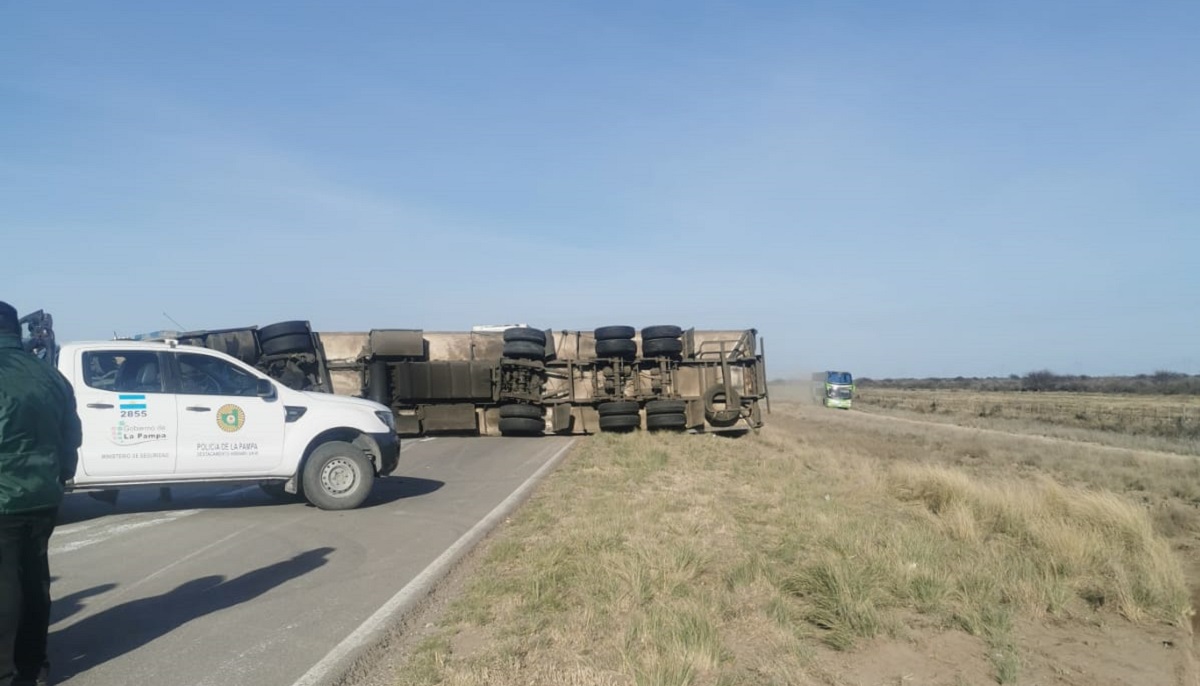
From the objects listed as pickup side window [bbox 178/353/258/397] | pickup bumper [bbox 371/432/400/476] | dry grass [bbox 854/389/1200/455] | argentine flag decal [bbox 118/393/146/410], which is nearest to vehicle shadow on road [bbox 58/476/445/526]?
pickup bumper [bbox 371/432/400/476]

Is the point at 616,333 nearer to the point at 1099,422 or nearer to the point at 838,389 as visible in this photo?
the point at 1099,422

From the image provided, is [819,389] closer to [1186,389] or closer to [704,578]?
[1186,389]

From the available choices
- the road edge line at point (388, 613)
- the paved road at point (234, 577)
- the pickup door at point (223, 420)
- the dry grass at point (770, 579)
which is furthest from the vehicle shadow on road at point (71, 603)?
the dry grass at point (770, 579)

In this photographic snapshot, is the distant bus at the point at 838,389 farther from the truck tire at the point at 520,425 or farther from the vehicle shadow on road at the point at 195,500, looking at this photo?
the vehicle shadow on road at the point at 195,500

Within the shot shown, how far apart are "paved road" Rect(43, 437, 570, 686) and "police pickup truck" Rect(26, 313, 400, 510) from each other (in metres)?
0.54

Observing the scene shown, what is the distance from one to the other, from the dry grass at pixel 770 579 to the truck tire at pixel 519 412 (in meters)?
8.39

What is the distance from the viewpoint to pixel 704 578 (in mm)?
7219

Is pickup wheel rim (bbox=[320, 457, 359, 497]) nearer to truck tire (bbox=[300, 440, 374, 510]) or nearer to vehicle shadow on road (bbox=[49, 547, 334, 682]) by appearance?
truck tire (bbox=[300, 440, 374, 510])

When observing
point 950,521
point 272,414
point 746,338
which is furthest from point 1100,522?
point 746,338

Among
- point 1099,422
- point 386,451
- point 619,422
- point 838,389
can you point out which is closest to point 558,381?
point 619,422

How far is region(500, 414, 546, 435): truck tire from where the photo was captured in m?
21.2

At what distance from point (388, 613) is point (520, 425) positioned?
14999 millimetres

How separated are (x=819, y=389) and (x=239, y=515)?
55.7 m

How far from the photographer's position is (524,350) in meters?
21.4
